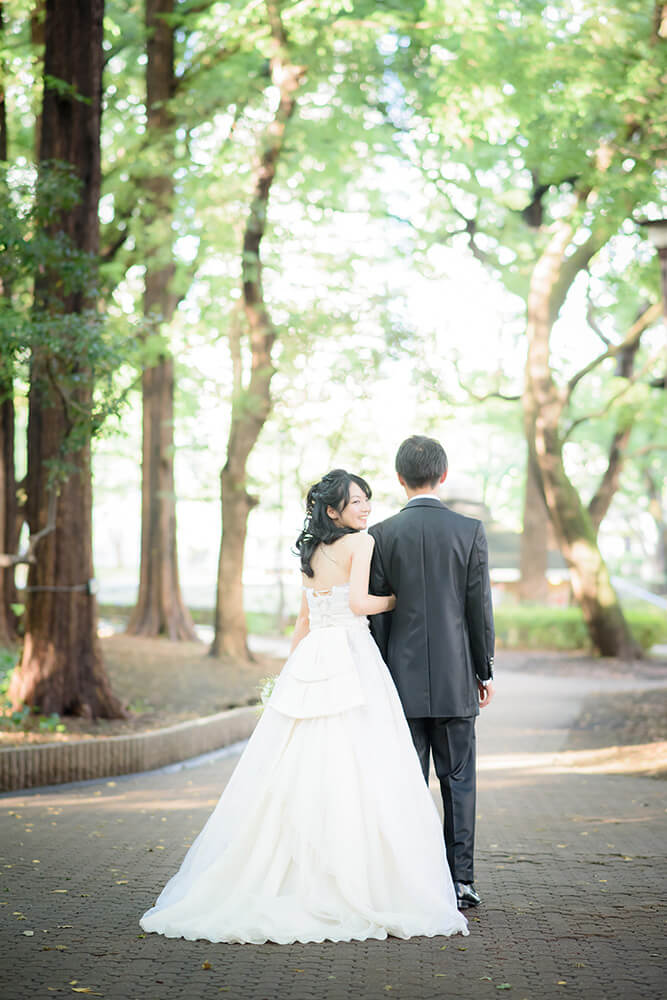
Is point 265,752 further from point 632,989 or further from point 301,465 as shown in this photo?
point 301,465

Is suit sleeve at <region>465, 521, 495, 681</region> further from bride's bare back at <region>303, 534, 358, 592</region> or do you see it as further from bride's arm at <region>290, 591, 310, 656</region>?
bride's arm at <region>290, 591, 310, 656</region>

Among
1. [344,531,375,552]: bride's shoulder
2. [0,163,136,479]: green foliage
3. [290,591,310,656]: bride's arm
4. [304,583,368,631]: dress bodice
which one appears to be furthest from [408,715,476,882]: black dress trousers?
[0,163,136,479]: green foliage

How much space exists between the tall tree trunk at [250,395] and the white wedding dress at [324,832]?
13376 mm

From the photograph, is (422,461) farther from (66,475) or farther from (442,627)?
(66,475)

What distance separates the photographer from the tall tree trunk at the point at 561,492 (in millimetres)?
22406

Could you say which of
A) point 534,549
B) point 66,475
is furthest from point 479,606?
point 534,549

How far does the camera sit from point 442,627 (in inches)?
213

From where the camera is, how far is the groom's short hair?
5.52 meters

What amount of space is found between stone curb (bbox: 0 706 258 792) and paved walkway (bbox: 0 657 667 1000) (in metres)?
0.21

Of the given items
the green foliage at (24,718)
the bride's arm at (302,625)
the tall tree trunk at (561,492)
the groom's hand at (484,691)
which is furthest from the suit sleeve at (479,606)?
the tall tree trunk at (561,492)

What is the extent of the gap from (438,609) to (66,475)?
6.79 meters

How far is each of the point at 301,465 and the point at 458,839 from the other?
2002 centimetres

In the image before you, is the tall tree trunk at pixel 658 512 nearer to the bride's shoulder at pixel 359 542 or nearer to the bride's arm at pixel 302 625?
the bride's arm at pixel 302 625

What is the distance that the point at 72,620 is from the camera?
38.4 ft
